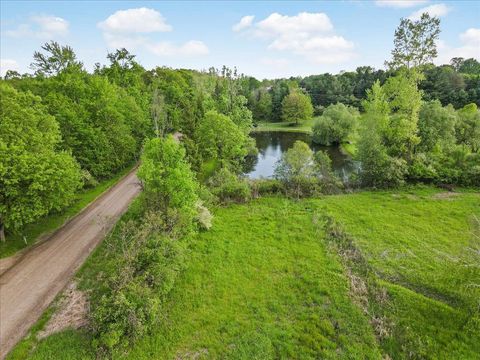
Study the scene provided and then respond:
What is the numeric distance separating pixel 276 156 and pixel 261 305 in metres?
42.2

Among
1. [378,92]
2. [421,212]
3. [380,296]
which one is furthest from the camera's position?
[378,92]

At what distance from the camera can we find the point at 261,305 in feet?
53.4

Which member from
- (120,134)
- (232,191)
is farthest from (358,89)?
(120,134)

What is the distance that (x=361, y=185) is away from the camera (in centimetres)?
3450

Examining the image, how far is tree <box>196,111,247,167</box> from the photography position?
3662 cm

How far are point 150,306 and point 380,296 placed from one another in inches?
503

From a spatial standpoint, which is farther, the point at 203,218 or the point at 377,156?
the point at 377,156

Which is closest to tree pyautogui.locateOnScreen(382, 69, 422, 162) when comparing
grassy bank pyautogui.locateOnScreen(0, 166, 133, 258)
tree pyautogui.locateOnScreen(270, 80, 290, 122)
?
grassy bank pyautogui.locateOnScreen(0, 166, 133, 258)

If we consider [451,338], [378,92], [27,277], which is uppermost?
[378,92]

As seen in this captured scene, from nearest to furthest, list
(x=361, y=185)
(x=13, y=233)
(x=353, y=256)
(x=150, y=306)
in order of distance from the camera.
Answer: (x=150, y=306)
(x=353, y=256)
(x=13, y=233)
(x=361, y=185)

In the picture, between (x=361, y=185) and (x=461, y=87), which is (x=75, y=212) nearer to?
(x=361, y=185)

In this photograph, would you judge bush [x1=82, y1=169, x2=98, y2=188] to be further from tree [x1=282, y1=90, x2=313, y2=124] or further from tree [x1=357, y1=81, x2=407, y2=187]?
tree [x1=282, y1=90, x2=313, y2=124]

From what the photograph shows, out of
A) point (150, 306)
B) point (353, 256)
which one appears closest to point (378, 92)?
point (353, 256)

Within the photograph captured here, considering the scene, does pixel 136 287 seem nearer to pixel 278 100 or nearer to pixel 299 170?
pixel 299 170
